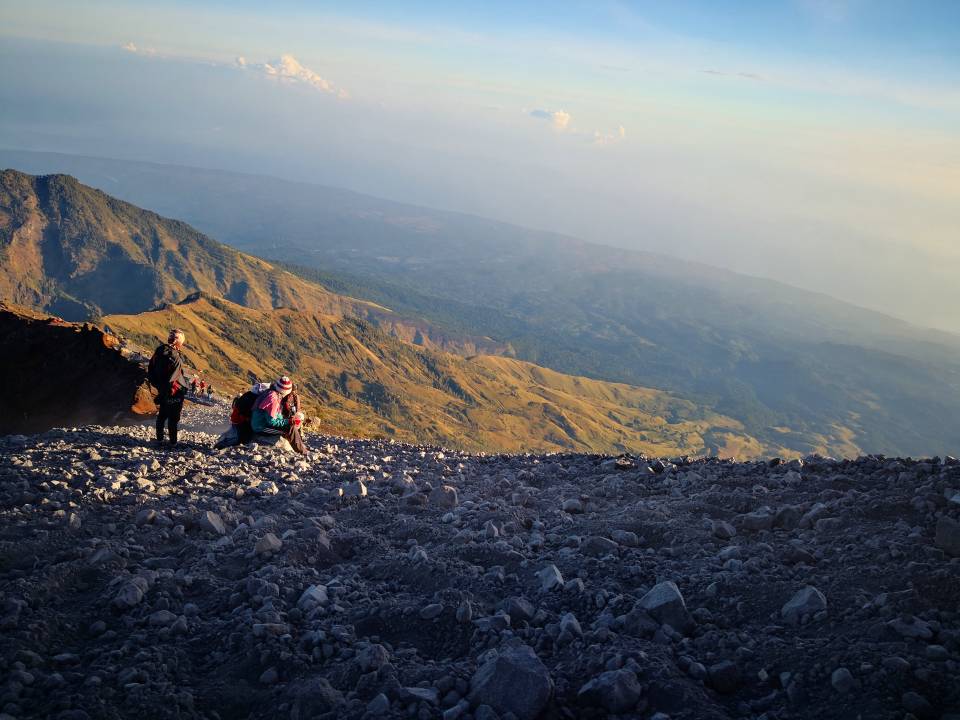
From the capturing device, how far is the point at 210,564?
798cm

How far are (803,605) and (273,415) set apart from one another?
1369cm

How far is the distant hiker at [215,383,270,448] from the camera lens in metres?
Answer: 16.3

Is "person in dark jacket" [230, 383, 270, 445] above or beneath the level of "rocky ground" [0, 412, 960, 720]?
beneath

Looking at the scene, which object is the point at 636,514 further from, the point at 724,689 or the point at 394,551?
the point at 724,689

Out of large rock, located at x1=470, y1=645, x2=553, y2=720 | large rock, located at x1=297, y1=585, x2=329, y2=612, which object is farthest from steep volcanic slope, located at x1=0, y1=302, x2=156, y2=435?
large rock, located at x1=470, y1=645, x2=553, y2=720

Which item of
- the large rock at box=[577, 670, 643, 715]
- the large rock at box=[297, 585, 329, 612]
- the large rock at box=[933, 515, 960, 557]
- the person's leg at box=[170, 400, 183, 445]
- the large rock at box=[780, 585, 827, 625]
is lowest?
the person's leg at box=[170, 400, 183, 445]

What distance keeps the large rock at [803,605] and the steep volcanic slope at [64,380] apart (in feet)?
85.2

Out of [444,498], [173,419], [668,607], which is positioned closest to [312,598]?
[668,607]

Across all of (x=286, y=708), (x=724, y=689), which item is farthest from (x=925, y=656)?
(x=286, y=708)

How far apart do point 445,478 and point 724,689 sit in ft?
31.1

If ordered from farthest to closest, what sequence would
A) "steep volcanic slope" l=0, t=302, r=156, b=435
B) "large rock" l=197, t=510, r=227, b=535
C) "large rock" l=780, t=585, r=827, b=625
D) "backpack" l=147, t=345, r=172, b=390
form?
1. "steep volcanic slope" l=0, t=302, r=156, b=435
2. "backpack" l=147, t=345, r=172, b=390
3. "large rock" l=197, t=510, r=227, b=535
4. "large rock" l=780, t=585, r=827, b=625

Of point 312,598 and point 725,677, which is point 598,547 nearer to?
point 725,677

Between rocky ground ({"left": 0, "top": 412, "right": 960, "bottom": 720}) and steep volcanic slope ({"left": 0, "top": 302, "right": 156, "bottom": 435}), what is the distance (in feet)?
51.3

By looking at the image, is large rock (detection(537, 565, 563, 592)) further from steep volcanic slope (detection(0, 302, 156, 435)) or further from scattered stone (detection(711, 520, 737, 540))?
steep volcanic slope (detection(0, 302, 156, 435))
